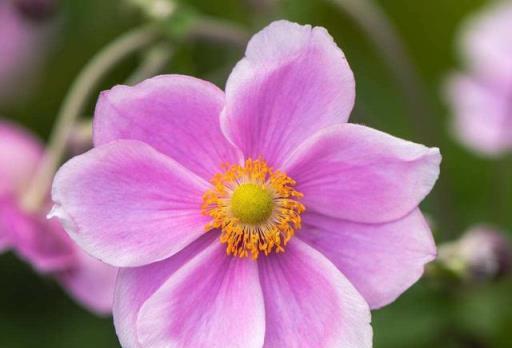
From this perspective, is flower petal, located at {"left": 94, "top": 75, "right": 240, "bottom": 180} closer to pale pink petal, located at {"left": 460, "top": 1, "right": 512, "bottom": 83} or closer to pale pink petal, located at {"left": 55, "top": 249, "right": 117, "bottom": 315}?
pale pink petal, located at {"left": 55, "top": 249, "right": 117, "bottom": 315}

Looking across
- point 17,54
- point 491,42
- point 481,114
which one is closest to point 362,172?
point 481,114

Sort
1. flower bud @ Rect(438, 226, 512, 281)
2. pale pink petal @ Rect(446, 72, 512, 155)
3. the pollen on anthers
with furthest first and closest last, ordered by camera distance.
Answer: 1. pale pink petal @ Rect(446, 72, 512, 155)
2. flower bud @ Rect(438, 226, 512, 281)
3. the pollen on anthers

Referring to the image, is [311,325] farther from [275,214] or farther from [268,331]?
[275,214]

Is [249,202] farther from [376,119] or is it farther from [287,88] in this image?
[376,119]

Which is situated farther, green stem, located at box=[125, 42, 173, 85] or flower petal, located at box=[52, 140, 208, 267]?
green stem, located at box=[125, 42, 173, 85]

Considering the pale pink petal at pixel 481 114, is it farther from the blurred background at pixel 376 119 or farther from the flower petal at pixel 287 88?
the flower petal at pixel 287 88

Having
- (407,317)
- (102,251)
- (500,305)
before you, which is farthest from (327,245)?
(500,305)

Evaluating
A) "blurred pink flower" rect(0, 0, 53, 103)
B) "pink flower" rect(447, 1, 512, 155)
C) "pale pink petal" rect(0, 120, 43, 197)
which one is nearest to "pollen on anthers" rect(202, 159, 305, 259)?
"pale pink petal" rect(0, 120, 43, 197)
